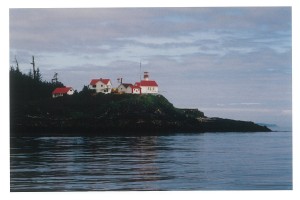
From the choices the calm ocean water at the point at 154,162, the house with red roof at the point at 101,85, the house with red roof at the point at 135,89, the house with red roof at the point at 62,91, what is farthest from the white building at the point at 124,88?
the calm ocean water at the point at 154,162

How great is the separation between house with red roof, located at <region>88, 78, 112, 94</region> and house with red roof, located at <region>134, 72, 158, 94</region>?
538 millimetres

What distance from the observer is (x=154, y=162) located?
9820 mm

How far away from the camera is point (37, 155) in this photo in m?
10.1

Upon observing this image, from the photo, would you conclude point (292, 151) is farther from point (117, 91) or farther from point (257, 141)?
point (117, 91)

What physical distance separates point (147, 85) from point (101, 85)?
85cm

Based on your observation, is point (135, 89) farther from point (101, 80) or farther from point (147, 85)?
point (101, 80)

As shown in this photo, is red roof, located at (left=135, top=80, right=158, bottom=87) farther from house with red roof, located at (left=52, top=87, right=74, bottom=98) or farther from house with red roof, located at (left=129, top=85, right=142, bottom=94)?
house with red roof, located at (left=52, top=87, right=74, bottom=98)

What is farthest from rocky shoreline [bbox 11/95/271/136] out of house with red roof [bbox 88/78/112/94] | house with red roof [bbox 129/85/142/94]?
house with red roof [bbox 88/78/112/94]

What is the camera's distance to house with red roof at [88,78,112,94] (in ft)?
32.7

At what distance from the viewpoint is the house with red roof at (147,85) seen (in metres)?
9.82

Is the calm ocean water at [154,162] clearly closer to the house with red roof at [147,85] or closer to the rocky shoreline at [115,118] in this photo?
the rocky shoreline at [115,118]

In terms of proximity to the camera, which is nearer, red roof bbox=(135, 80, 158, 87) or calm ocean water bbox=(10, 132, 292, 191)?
calm ocean water bbox=(10, 132, 292, 191)

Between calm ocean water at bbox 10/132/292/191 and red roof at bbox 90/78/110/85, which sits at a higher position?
red roof at bbox 90/78/110/85
